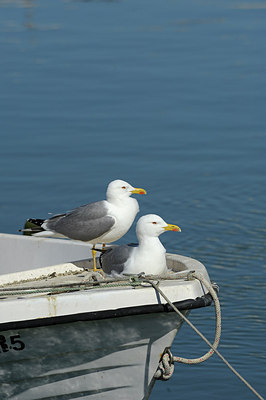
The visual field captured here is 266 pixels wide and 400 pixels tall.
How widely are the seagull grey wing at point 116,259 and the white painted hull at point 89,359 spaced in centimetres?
55

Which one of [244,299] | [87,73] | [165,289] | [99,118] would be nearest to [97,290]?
[165,289]

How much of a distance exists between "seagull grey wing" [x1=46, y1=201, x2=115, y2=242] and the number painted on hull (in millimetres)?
1431

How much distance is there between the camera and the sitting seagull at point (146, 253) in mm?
7238

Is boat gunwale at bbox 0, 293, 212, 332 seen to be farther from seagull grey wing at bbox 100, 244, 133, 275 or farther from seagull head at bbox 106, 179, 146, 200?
seagull head at bbox 106, 179, 146, 200

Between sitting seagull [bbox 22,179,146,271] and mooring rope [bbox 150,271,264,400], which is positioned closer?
mooring rope [bbox 150,271,264,400]

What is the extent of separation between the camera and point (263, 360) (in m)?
8.41

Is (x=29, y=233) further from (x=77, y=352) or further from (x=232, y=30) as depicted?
(x=232, y=30)

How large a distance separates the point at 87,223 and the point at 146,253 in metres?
1.02

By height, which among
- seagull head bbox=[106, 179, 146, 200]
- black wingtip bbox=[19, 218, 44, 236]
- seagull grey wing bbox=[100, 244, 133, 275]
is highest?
seagull head bbox=[106, 179, 146, 200]

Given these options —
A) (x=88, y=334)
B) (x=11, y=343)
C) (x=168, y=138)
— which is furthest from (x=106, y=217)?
(x=168, y=138)

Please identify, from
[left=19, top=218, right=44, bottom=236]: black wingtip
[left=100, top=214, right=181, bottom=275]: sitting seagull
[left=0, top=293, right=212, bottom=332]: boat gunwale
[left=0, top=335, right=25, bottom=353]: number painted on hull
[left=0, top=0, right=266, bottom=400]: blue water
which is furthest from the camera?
[left=0, top=0, right=266, bottom=400]: blue water

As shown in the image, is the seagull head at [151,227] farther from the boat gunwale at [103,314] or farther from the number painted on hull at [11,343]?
the number painted on hull at [11,343]

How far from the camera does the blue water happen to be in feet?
31.2

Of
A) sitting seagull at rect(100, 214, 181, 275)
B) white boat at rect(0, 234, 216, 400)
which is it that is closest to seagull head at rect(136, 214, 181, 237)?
sitting seagull at rect(100, 214, 181, 275)
